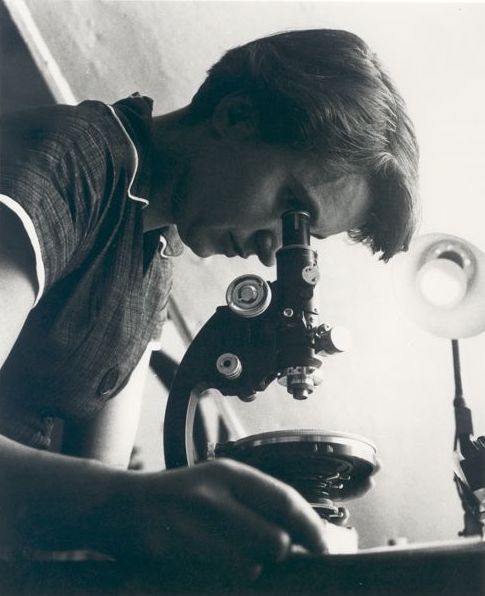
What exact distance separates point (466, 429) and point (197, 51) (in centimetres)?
127

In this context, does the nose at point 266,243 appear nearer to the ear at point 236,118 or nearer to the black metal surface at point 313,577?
the ear at point 236,118

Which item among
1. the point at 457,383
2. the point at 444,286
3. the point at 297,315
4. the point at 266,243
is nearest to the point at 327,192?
the point at 266,243

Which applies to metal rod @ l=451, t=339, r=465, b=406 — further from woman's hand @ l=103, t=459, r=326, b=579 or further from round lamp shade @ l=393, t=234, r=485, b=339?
woman's hand @ l=103, t=459, r=326, b=579

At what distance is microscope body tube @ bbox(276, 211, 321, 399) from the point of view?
0.94 m

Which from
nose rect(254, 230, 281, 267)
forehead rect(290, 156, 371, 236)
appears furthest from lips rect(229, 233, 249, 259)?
forehead rect(290, 156, 371, 236)

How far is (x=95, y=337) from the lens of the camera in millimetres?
1135

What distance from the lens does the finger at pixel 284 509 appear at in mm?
480

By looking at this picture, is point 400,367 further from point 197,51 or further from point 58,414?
point 58,414

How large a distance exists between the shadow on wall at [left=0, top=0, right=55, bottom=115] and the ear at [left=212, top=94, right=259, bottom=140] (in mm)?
800

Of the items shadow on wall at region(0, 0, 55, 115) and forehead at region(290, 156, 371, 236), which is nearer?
forehead at region(290, 156, 371, 236)

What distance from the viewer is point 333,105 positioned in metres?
1.12

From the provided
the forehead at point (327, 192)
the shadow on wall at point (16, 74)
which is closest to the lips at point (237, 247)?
the forehead at point (327, 192)

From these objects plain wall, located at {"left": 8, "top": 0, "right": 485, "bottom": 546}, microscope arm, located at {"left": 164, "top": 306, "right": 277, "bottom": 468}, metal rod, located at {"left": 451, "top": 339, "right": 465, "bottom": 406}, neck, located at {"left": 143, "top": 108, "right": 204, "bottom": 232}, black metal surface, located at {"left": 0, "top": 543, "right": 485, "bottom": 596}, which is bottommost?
black metal surface, located at {"left": 0, "top": 543, "right": 485, "bottom": 596}

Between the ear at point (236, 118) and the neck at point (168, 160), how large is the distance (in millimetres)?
49
